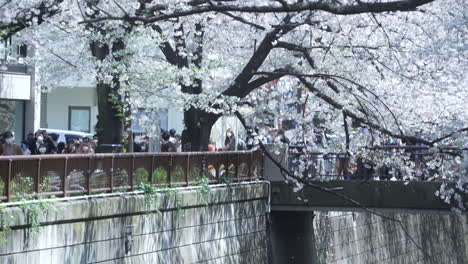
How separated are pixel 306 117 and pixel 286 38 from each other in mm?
2078

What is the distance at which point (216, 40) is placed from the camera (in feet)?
79.0

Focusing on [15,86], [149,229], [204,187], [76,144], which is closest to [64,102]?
[15,86]

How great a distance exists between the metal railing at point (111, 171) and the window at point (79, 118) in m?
19.0

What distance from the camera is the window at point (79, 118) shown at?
43.5 metres

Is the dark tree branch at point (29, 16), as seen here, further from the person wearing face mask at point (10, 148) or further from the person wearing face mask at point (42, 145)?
the person wearing face mask at point (42, 145)

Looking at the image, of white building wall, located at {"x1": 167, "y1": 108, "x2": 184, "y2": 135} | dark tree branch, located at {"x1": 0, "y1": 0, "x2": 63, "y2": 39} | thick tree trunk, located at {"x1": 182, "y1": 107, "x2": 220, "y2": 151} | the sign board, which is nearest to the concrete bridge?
thick tree trunk, located at {"x1": 182, "y1": 107, "x2": 220, "y2": 151}

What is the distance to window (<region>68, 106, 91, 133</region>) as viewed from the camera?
43.5 meters

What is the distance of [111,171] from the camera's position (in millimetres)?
19219

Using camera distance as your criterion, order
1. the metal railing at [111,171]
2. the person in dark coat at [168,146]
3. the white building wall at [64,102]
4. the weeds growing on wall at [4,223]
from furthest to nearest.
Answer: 1. the white building wall at [64,102]
2. the person in dark coat at [168,146]
3. the metal railing at [111,171]
4. the weeds growing on wall at [4,223]

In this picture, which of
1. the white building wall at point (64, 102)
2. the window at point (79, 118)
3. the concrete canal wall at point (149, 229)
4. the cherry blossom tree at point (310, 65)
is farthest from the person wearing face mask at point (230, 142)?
the window at point (79, 118)

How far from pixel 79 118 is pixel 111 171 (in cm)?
2501

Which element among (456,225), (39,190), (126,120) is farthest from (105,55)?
(456,225)

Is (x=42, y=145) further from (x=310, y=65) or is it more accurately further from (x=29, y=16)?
(x=29, y=16)

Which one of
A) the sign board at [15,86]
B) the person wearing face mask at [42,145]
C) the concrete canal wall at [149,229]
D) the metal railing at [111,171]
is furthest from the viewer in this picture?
the sign board at [15,86]
